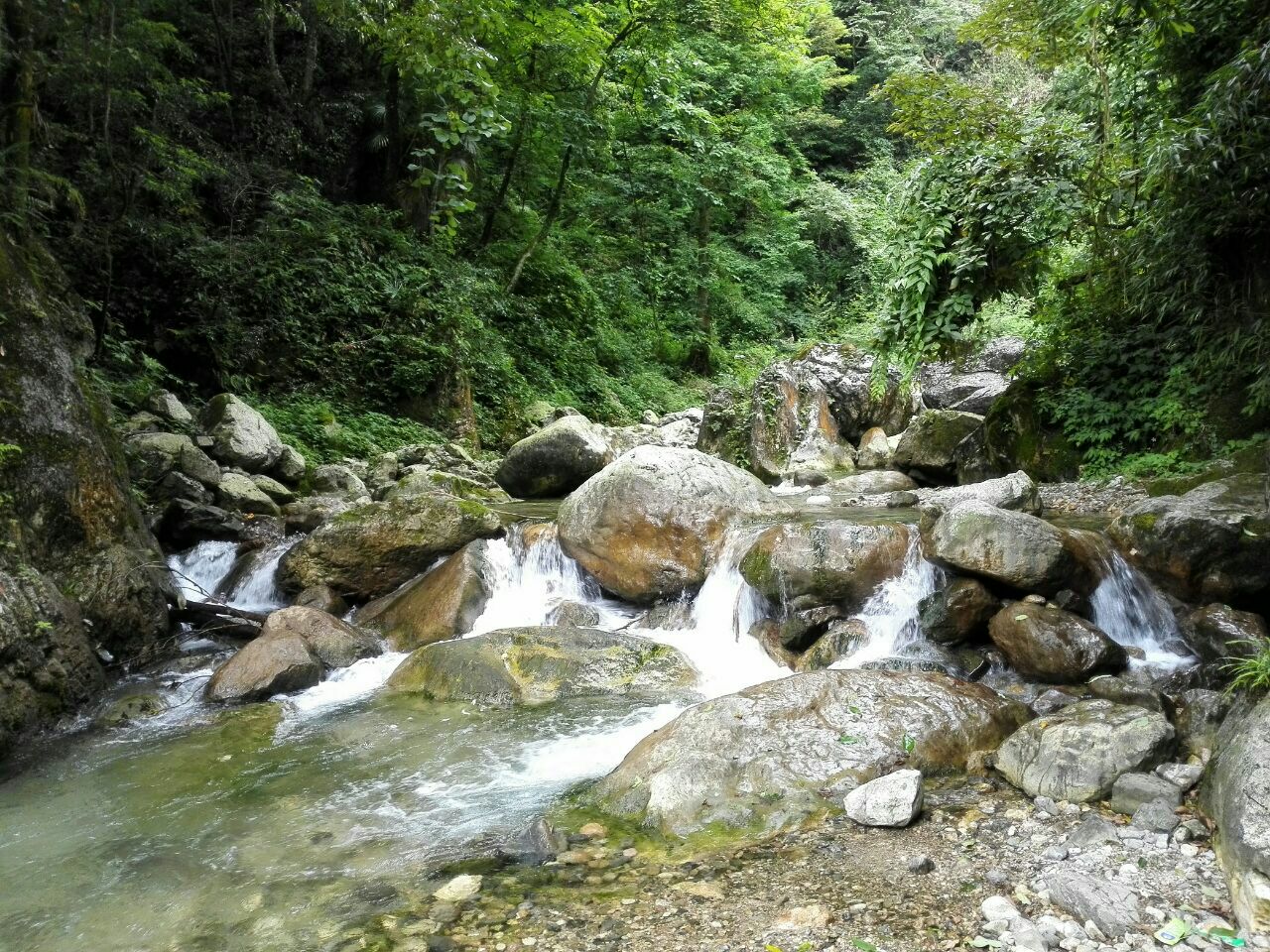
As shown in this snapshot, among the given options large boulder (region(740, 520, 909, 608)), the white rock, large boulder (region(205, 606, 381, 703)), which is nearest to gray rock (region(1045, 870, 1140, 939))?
the white rock

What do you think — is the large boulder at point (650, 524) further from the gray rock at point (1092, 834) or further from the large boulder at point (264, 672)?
the gray rock at point (1092, 834)

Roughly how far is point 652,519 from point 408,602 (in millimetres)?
2661

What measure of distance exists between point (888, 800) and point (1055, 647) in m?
2.49

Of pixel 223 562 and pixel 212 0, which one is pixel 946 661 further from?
pixel 212 0

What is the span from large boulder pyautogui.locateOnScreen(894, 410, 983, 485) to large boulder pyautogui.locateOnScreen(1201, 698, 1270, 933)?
26.2 ft

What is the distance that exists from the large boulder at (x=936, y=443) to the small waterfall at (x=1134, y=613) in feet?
16.5

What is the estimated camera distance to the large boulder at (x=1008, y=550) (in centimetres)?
639

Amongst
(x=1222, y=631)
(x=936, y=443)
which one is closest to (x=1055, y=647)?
(x=1222, y=631)

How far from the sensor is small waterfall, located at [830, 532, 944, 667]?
22.3 ft

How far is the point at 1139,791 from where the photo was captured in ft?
13.0

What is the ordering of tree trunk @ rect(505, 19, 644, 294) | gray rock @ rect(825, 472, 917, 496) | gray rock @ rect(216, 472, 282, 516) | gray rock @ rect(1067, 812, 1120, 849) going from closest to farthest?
gray rock @ rect(1067, 812, 1120, 849) < gray rock @ rect(216, 472, 282, 516) < gray rock @ rect(825, 472, 917, 496) < tree trunk @ rect(505, 19, 644, 294)

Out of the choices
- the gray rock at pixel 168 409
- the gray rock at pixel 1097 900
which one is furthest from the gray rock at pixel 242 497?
the gray rock at pixel 1097 900

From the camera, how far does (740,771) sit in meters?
4.63

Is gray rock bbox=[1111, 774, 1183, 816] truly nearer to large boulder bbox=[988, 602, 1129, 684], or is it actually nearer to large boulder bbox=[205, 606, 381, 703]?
large boulder bbox=[988, 602, 1129, 684]
